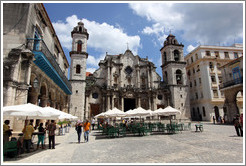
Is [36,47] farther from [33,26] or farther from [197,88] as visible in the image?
[197,88]

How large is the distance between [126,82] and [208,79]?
58.5 ft

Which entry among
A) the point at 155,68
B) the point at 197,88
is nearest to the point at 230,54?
the point at 197,88

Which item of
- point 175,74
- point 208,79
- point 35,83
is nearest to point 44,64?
point 35,83

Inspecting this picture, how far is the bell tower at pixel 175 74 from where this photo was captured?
32906 mm

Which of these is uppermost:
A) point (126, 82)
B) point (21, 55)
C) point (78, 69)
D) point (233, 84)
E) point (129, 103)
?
point (78, 69)

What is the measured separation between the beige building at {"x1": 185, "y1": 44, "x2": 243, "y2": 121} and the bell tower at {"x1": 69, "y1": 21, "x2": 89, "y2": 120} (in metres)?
25.6

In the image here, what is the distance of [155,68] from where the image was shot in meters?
36.7

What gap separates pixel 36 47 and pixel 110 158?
947cm

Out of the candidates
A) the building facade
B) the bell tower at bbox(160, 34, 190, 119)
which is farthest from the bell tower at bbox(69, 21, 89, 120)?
the bell tower at bbox(160, 34, 190, 119)

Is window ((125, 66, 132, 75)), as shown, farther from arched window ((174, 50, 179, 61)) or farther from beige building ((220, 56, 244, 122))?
beige building ((220, 56, 244, 122))

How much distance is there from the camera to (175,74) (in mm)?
34406

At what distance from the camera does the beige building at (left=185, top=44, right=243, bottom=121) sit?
32500mm

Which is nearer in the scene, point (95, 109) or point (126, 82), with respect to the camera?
point (95, 109)

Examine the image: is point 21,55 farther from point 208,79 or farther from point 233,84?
point 208,79
